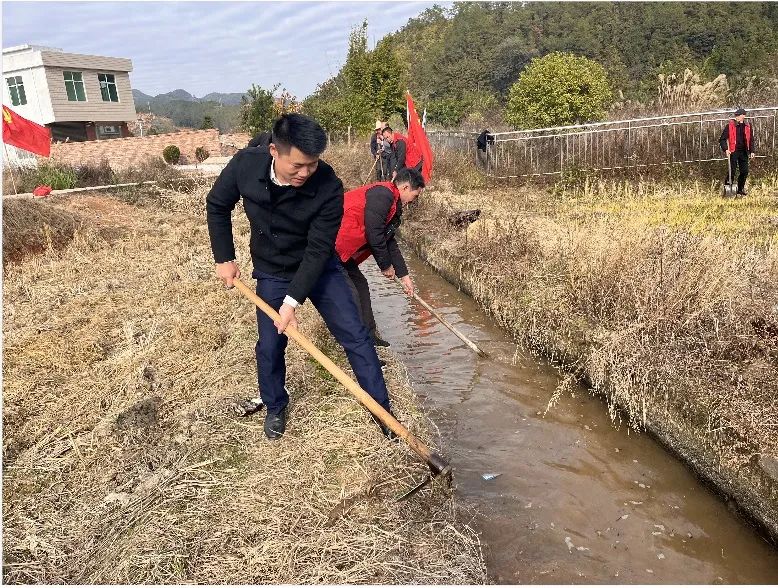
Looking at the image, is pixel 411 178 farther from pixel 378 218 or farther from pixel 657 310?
pixel 657 310

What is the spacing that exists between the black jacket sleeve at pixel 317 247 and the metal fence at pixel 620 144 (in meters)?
8.89

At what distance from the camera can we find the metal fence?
34.4 ft

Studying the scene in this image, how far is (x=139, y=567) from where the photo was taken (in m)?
2.40

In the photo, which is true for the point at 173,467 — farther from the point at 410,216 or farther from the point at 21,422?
the point at 410,216

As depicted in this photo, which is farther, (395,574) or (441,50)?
(441,50)

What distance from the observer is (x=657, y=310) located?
421 centimetres

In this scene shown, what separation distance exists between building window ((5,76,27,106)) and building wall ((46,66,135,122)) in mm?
2002

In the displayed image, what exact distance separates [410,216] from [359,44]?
500 inches

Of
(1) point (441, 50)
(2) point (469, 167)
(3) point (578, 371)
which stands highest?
(1) point (441, 50)

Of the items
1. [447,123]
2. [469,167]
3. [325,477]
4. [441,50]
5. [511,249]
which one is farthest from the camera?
[441,50]

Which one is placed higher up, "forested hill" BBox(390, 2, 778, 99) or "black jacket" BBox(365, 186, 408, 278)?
"forested hill" BBox(390, 2, 778, 99)

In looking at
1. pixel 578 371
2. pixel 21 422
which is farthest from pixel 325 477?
pixel 578 371

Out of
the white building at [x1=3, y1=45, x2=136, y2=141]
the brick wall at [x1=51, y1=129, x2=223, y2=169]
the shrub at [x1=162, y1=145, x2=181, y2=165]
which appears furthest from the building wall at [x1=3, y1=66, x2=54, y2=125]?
the shrub at [x1=162, y1=145, x2=181, y2=165]

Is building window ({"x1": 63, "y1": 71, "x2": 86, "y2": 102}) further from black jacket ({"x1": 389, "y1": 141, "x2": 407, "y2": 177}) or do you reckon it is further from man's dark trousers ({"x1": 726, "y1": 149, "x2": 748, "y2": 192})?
man's dark trousers ({"x1": 726, "y1": 149, "x2": 748, "y2": 192})
